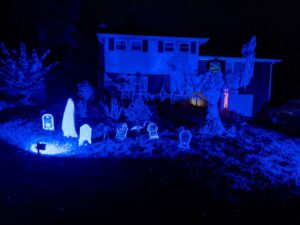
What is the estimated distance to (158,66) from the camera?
18156 millimetres

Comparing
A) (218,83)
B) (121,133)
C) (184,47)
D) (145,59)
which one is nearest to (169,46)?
(184,47)

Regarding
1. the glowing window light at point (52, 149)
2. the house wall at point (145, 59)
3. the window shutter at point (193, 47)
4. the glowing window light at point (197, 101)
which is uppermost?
the window shutter at point (193, 47)

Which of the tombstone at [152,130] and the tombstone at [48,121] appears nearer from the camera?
the tombstone at [152,130]

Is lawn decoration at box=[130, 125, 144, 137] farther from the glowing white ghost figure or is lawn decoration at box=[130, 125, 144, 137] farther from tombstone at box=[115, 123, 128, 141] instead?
the glowing white ghost figure

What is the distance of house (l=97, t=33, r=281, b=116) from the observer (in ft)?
58.1

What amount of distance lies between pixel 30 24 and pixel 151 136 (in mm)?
13415

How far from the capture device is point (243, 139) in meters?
11.6

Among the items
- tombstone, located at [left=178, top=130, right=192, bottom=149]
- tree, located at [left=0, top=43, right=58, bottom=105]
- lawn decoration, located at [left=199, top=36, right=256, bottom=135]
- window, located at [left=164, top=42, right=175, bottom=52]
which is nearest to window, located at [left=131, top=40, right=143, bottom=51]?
window, located at [left=164, top=42, right=175, bottom=52]

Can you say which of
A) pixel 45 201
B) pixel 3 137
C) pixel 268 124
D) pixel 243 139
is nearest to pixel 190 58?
pixel 268 124

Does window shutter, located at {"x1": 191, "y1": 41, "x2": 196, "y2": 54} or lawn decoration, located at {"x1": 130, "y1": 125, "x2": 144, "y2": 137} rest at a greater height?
window shutter, located at {"x1": 191, "y1": 41, "x2": 196, "y2": 54}

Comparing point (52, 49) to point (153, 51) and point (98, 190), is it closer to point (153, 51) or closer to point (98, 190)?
point (153, 51)

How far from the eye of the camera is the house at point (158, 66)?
697 inches

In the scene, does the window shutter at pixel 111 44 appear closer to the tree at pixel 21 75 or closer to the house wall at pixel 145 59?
the house wall at pixel 145 59

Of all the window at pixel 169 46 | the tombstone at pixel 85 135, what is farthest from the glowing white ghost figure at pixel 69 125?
the window at pixel 169 46
